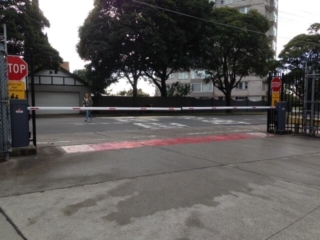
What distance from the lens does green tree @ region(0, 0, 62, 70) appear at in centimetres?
2053

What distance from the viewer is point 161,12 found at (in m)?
27.0

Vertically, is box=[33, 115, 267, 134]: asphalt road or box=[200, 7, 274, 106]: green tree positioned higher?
box=[200, 7, 274, 106]: green tree

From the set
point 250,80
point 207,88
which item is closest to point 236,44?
point 250,80

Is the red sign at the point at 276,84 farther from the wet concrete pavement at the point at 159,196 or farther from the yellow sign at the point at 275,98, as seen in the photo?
the wet concrete pavement at the point at 159,196

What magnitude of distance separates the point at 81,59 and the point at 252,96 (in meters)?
38.1

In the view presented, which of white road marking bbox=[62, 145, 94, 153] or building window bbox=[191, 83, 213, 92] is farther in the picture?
building window bbox=[191, 83, 213, 92]

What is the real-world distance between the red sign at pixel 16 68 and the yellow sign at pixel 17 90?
0.12 meters

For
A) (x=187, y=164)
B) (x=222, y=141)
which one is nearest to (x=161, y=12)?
(x=222, y=141)

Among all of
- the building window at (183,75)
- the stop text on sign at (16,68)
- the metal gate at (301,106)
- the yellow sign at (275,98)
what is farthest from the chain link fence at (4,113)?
the building window at (183,75)

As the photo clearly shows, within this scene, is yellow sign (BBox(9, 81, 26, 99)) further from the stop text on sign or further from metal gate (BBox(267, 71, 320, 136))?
metal gate (BBox(267, 71, 320, 136))

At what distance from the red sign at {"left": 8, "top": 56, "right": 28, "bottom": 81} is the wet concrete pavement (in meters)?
2.00

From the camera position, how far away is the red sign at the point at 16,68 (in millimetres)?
6752

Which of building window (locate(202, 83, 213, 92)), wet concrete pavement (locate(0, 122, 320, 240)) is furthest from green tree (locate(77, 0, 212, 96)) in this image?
building window (locate(202, 83, 213, 92))

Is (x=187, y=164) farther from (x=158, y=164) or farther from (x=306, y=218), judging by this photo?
(x=306, y=218)
